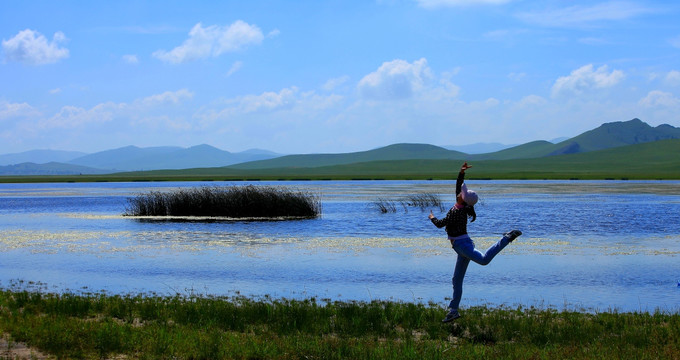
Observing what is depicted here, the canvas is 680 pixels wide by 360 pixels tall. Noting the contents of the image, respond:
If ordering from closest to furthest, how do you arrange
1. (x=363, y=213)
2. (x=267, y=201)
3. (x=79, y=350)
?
(x=79, y=350) < (x=267, y=201) < (x=363, y=213)

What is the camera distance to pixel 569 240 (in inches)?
1273

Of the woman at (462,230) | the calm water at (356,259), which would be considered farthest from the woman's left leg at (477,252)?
the calm water at (356,259)

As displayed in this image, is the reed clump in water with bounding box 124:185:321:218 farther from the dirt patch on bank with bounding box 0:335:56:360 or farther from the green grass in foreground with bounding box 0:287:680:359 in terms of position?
the dirt patch on bank with bounding box 0:335:56:360

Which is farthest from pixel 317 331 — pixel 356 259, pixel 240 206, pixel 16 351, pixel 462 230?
pixel 240 206

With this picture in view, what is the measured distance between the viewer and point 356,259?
2616 cm

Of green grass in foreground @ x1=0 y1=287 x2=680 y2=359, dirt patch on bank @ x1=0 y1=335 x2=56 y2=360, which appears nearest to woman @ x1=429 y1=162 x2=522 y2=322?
green grass in foreground @ x1=0 y1=287 x2=680 y2=359

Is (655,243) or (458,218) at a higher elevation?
(458,218)

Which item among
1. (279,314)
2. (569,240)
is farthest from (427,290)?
(569,240)

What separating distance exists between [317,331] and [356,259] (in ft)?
44.4

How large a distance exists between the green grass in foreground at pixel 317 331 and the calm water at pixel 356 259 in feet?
11.6

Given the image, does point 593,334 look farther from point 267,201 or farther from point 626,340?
point 267,201

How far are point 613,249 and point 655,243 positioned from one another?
3308mm

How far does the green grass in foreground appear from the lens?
10688mm

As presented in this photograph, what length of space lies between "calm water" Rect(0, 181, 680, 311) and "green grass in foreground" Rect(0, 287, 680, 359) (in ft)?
11.6
